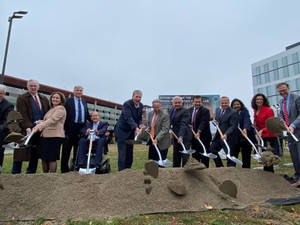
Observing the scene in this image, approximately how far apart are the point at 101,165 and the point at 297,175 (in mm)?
3371

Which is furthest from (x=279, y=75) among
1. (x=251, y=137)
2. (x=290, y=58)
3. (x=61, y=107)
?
(x=61, y=107)

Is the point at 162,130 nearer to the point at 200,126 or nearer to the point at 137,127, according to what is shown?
the point at 137,127

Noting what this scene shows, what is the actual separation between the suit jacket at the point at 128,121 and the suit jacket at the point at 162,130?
382mm

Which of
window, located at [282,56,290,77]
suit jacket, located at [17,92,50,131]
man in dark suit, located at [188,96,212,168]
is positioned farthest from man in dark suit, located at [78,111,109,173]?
window, located at [282,56,290,77]

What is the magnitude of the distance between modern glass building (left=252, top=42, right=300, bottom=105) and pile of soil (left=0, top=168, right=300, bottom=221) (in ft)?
98.4

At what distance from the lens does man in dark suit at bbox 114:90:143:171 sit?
3822 millimetres

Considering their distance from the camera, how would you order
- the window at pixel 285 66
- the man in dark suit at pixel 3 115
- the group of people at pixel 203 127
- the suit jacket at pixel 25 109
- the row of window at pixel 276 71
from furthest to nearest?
the window at pixel 285 66 → the row of window at pixel 276 71 → the group of people at pixel 203 127 → the suit jacket at pixel 25 109 → the man in dark suit at pixel 3 115

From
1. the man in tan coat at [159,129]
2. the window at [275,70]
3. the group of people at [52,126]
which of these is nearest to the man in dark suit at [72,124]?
the group of people at [52,126]

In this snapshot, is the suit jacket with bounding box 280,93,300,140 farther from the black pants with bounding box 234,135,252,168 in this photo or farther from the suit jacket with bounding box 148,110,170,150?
the suit jacket with bounding box 148,110,170,150

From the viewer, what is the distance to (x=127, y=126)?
3.90 metres

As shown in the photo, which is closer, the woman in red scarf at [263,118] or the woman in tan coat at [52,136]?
the woman in tan coat at [52,136]

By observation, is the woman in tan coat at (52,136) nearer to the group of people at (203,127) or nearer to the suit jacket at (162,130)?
the group of people at (203,127)

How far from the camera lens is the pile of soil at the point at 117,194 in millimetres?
2328

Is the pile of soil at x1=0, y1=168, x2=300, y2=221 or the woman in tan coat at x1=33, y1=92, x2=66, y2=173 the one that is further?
the woman in tan coat at x1=33, y1=92, x2=66, y2=173
